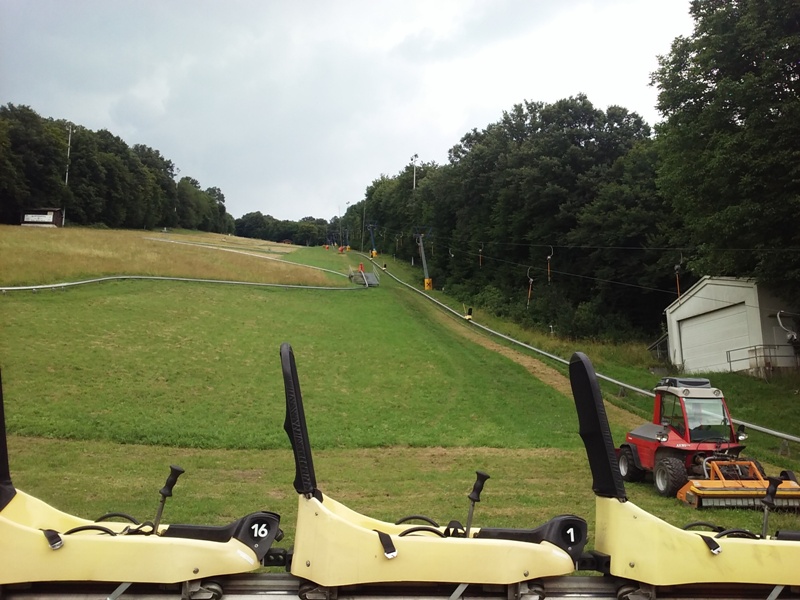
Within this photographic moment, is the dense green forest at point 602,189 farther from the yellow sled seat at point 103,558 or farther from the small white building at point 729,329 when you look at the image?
the yellow sled seat at point 103,558

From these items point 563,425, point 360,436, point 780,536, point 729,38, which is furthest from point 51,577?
point 729,38

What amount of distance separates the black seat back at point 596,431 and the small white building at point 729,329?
24.2 metres

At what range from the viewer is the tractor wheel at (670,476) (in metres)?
9.59

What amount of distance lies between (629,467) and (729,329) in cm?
1862

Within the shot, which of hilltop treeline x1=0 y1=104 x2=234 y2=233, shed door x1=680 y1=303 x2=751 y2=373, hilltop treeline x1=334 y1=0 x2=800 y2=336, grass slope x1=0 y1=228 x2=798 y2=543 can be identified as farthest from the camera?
hilltop treeline x1=0 y1=104 x2=234 y2=233

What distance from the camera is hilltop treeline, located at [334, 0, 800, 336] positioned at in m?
19.8

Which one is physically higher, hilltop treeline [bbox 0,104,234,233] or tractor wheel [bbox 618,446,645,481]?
hilltop treeline [bbox 0,104,234,233]

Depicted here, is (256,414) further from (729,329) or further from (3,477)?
(729,329)

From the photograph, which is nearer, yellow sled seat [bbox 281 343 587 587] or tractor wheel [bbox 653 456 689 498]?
yellow sled seat [bbox 281 343 587 587]

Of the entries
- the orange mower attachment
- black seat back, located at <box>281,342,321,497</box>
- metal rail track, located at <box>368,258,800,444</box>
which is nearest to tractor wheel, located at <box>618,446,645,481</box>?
the orange mower attachment

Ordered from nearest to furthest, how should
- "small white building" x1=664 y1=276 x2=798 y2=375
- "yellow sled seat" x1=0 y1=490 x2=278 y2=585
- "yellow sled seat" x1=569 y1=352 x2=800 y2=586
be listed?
"yellow sled seat" x1=0 y1=490 x2=278 y2=585
"yellow sled seat" x1=569 y1=352 x2=800 y2=586
"small white building" x1=664 y1=276 x2=798 y2=375

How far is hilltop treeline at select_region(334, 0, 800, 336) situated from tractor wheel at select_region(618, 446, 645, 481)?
12.3 m

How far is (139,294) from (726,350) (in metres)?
29.5

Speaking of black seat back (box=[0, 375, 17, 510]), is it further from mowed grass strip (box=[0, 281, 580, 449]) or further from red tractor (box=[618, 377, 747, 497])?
mowed grass strip (box=[0, 281, 580, 449])
